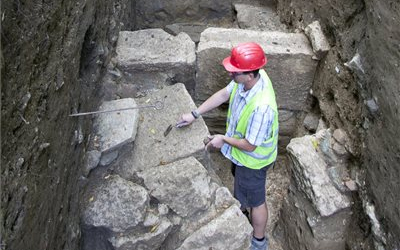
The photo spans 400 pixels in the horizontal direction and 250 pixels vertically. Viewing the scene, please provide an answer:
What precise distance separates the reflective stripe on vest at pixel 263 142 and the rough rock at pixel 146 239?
2.32 feet

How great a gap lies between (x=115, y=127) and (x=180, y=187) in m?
0.58

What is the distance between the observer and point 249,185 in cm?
383

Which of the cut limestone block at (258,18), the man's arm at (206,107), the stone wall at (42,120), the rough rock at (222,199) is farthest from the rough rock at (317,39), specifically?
the stone wall at (42,120)

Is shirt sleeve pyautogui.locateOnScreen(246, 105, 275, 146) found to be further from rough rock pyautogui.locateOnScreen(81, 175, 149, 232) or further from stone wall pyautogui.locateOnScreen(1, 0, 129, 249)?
stone wall pyautogui.locateOnScreen(1, 0, 129, 249)

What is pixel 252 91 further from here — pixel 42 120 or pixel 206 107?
pixel 42 120

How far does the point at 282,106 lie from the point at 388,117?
133 cm

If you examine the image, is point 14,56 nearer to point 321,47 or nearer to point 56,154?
point 56,154

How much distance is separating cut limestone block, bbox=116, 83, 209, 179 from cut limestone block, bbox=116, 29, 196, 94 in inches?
4.9

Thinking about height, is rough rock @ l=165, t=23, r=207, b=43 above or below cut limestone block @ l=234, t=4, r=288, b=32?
below

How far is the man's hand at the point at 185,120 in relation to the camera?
3752mm

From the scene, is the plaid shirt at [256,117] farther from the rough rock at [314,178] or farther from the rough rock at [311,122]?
the rough rock at [311,122]

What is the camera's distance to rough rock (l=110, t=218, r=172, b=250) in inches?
127

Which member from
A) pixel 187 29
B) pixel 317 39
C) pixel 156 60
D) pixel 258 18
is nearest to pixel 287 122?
pixel 317 39

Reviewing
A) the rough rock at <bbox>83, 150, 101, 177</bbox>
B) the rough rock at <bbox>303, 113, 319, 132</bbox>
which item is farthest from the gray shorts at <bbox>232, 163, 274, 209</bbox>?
the rough rock at <bbox>83, 150, 101, 177</bbox>
